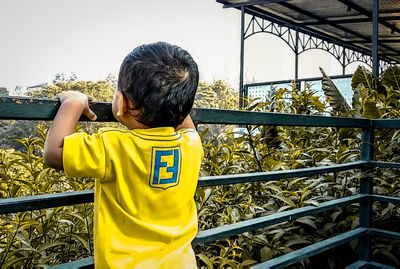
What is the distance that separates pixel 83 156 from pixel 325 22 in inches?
374

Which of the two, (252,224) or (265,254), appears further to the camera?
(265,254)

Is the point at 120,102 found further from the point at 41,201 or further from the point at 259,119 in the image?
the point at 259,119

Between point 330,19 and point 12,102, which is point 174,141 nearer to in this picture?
point 12,102

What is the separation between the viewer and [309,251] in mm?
1822

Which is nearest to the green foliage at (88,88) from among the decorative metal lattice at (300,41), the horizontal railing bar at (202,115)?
the decorative metal lattice at (300,41)

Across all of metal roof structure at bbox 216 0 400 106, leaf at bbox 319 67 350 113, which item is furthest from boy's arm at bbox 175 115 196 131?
metal roof structure at bbox 216 0 400 106

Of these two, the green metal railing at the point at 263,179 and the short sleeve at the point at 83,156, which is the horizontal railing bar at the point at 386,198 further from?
the short sleeve at the point at 83,156

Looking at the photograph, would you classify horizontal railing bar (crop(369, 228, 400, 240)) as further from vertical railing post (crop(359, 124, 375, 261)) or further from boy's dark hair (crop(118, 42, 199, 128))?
boy's dark hair (crop(118, 42, 199, 128))

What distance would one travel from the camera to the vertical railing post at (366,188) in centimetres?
225

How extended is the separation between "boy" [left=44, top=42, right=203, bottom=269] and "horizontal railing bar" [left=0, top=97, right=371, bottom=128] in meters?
0.04

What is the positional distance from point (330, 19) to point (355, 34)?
208 cm

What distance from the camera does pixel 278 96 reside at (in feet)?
9.16

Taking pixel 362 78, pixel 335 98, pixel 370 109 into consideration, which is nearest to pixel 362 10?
pixel 362 78

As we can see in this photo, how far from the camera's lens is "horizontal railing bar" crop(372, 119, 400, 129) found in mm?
2174
